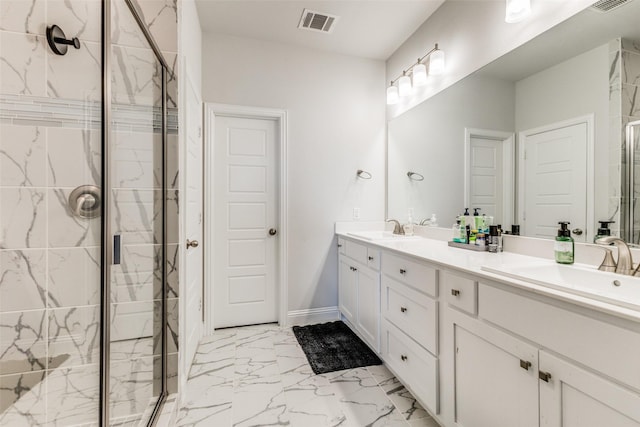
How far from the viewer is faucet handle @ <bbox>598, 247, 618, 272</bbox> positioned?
117cm

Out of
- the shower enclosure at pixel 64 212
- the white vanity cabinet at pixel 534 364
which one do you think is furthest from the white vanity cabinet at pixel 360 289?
the shower enclosure at pixel 64 212

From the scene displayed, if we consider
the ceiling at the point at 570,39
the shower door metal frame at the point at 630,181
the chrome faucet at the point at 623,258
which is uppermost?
the ceiling at the point at 570,39

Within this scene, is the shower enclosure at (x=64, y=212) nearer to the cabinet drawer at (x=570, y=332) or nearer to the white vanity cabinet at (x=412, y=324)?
the white vanity cabinet at (x=412, y=324)

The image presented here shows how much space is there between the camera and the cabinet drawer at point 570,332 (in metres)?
0.76

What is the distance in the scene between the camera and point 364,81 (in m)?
3.04

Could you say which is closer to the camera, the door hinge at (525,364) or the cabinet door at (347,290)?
the door hinge at (525,364)

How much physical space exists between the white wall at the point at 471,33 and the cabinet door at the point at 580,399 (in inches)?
60.8

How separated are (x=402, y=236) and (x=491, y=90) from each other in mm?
1322

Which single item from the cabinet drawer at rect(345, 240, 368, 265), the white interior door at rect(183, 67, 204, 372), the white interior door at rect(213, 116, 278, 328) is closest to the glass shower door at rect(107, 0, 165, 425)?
the white interior door at rect(183, 67, 204, 372)

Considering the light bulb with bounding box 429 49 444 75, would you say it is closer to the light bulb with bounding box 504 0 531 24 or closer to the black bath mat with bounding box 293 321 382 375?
the light bulb with bounding box 504 0 531 24

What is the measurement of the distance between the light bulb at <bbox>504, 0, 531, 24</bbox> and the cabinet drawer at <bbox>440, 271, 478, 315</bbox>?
4.74 feet

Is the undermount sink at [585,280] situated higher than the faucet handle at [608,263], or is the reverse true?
the faucet handle at [608,263]

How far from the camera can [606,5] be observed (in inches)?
49.2

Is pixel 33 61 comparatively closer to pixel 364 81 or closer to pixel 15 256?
pixel 15 256
